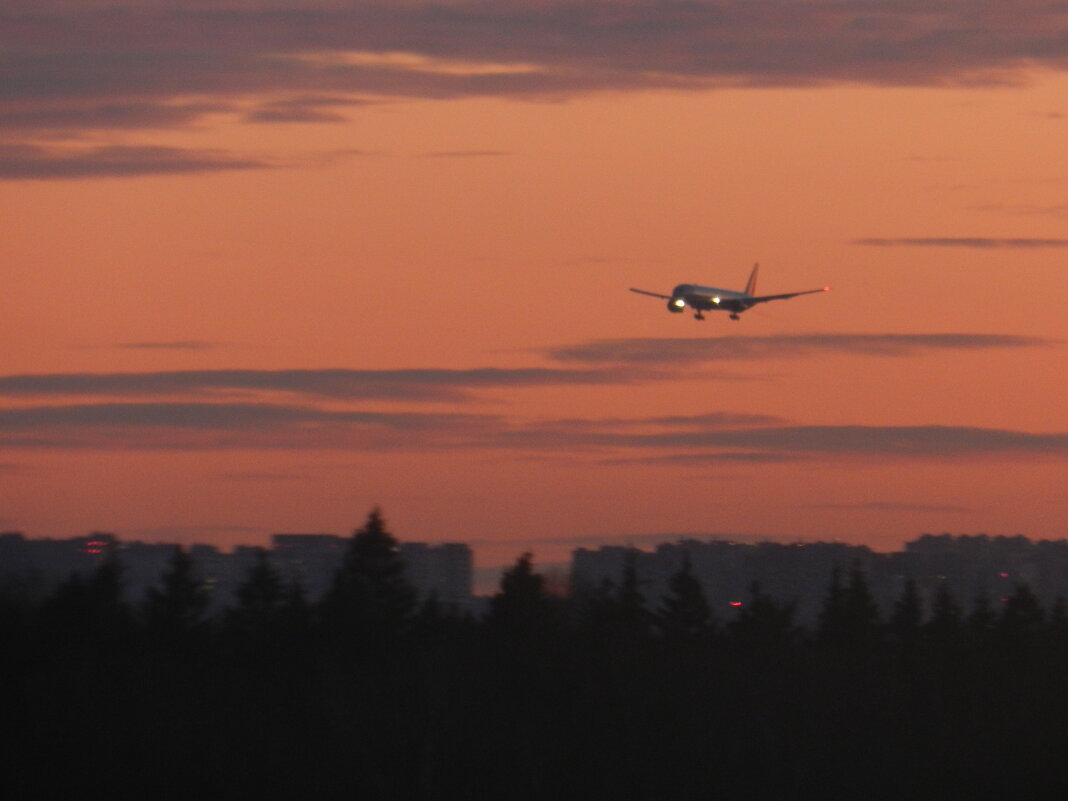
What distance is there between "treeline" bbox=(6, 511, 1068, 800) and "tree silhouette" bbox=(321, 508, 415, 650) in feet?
0.38

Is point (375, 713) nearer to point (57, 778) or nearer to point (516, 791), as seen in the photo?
point (516, 791)

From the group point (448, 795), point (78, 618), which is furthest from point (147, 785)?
point (78, 618)

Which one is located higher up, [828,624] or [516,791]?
[828,624]

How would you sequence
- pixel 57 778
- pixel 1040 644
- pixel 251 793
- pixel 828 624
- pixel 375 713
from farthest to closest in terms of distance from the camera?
pixel 828 624
pixel 1040 644
pixel 375 713
pixel 251 793
pixel 57 778

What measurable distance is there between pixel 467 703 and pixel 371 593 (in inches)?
1090

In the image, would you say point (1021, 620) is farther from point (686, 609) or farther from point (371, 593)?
point (371, 593)

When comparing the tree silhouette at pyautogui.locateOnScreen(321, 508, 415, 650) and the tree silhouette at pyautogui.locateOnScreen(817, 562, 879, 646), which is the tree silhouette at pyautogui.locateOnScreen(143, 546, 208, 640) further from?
the tree silhouette at pyautogui.locateOnScreen(817, 562, 879, 646)

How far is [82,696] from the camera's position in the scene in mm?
57781

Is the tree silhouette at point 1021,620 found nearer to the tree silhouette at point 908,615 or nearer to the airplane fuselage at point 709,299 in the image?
the tree silhouette at point 908,615

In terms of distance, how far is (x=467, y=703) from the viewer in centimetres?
6419

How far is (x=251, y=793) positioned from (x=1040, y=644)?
57.1 m

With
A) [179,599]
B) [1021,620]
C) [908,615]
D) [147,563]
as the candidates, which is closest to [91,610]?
[179,599]

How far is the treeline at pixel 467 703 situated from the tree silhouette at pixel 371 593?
0.12m

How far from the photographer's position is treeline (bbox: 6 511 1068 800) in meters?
57.8
